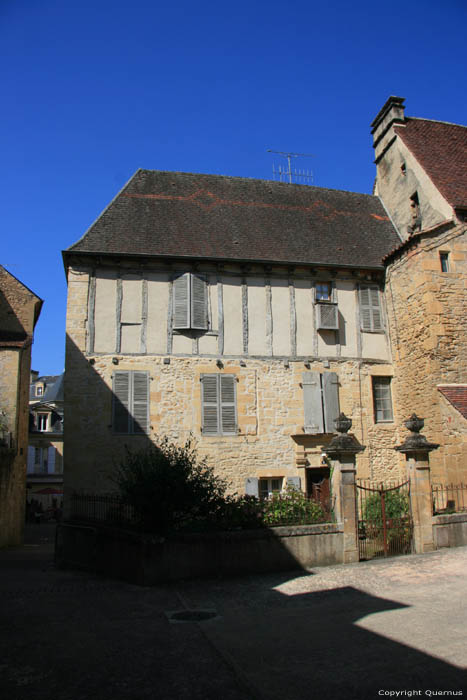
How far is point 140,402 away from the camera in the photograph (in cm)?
1347

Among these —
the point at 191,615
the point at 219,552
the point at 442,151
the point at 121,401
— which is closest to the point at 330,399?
the point at 121,401

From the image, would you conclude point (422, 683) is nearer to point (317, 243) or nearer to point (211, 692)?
point (211, 692)

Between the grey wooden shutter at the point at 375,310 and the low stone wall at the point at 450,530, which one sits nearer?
the low stone wall at the point at 450,530

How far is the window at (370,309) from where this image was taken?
49.7 ft

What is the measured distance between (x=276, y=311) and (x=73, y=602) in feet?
29.9

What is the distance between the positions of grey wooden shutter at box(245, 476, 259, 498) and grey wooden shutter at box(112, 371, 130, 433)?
10.6 ft

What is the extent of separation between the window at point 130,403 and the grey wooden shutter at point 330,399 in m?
4.59

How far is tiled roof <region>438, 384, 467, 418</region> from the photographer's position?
1226 cm

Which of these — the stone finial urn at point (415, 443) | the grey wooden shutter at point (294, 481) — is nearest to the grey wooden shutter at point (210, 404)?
the grey wooden shutter at point (294, 481)

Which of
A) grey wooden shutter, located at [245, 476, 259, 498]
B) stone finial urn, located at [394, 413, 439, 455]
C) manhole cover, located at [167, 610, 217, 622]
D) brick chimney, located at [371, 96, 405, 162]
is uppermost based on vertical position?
brick chimney, located at [371, 96, 405, 162]

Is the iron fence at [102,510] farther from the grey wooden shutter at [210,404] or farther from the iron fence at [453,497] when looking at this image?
the iron fence at [453,497]

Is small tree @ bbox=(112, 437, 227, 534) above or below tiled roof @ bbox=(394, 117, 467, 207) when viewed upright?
below

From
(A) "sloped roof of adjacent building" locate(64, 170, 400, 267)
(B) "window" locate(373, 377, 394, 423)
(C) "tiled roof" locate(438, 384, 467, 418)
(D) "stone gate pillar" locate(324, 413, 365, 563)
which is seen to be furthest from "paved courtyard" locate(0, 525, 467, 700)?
(A) "sloped roof of adjacent building" locate(64, 170, 400, 267)

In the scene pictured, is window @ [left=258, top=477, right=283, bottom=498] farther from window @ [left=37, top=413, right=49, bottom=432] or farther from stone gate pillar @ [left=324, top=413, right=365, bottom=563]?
window @ [left=37, top=413, right=49, bottom=432]
